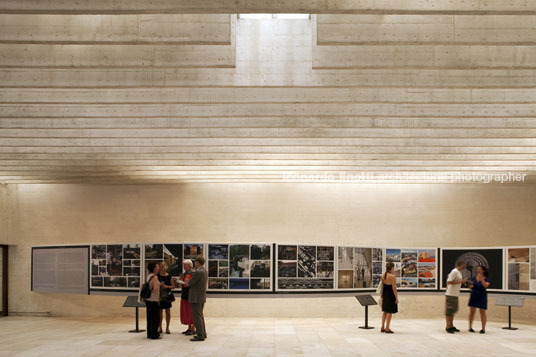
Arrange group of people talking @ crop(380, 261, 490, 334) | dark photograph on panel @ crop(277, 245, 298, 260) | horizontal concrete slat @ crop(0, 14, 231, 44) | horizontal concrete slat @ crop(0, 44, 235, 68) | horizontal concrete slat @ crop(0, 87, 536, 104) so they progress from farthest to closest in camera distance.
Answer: dark photograph on panel @ crop(277, 245, 298, 260)
group of people talking @ crop(380, 261, 490, 334)
horizontal concrete slat @ crop(0, 87, 536, 104)
horizontal concrete slat @ crop(0, 44, 235, 68)
horizontal concrete slat @ crop(0, 14, 231, 44)

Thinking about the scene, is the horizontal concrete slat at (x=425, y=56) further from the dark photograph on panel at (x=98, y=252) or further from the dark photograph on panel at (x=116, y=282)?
the dark photograph on panel at (x=98, y=252)

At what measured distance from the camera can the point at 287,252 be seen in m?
15.7

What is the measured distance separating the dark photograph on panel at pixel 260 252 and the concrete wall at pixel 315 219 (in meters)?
1.98

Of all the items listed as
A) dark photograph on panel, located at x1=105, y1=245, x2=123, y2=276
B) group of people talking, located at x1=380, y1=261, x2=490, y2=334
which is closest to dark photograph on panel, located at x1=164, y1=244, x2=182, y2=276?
dark photograph on panel, located at x1=105, y1=245, x2=123, y2=276

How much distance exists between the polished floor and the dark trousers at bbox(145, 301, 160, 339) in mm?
252

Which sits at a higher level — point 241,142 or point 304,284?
point 241,142

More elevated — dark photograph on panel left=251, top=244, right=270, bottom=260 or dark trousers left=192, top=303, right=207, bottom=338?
dark photograph on panel left=251, top=244, right=270, bottom=260

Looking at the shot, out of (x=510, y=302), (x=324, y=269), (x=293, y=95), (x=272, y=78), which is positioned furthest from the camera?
(x=324, y=269)

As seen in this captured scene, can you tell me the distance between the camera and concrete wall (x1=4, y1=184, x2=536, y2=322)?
17.8 m

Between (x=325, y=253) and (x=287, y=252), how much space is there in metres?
1.09

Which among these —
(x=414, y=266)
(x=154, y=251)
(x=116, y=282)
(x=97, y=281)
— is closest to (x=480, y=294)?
(x=414, y=266)

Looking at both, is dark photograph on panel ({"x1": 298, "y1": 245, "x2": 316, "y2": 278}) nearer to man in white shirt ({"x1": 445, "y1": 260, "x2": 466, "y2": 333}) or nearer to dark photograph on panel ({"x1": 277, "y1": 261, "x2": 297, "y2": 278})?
dark photograph on panel ({"x1": 277, "y1": 261, "x2": 297, "y2": 278})

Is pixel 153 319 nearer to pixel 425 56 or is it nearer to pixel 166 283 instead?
pixel 166 283

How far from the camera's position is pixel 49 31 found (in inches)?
267
